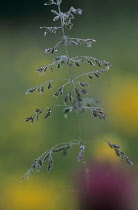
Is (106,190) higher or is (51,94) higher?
(51,94)

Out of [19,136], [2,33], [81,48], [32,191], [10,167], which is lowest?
[32,191]

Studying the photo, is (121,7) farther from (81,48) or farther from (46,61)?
(46,61)

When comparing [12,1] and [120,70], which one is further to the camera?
[12,1]

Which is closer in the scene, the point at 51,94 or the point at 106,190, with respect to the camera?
the point at 106,190

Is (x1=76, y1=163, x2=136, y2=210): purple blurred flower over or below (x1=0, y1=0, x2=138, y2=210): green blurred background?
below

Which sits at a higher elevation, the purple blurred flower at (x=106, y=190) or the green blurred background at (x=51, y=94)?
the green blurred background at (x=51, y=94)

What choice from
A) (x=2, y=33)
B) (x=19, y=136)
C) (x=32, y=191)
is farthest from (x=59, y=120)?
(x=2, y=33)

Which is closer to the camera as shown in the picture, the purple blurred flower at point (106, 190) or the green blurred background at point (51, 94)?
the purple blurred flower at point (106, 190)

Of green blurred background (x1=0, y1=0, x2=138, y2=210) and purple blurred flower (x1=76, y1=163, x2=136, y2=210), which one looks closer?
purple blurred flower (x1=76, y1=163, x2=136, y2=210)
